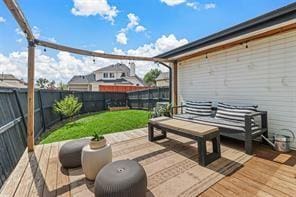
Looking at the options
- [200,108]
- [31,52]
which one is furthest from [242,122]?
[31,52]

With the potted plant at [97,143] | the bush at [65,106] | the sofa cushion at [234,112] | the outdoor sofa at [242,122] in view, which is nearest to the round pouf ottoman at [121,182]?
the potted plant at [97,143]

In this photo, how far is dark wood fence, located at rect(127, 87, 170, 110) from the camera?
9.57m

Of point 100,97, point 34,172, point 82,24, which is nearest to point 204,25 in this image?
point 82,24

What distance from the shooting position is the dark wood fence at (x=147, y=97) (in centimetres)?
957

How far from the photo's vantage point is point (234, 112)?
3.98 meters

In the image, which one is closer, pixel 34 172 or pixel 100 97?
pixel 34 172

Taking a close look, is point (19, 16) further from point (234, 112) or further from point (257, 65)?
point (257, 65)

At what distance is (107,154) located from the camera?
2.50 metres

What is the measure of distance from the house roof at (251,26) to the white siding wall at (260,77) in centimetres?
72

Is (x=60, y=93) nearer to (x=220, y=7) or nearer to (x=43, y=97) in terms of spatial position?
(x=43, y=97)

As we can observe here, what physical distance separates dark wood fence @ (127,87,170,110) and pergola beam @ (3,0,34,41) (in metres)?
6.55

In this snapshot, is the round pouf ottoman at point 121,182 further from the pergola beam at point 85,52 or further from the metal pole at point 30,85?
the pergola beam at point 85,52

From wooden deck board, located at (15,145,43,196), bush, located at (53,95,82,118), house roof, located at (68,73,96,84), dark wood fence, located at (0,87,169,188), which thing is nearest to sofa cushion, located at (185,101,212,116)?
dark wood fence, located at (0,87,169,188)

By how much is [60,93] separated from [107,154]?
26.6 feet
